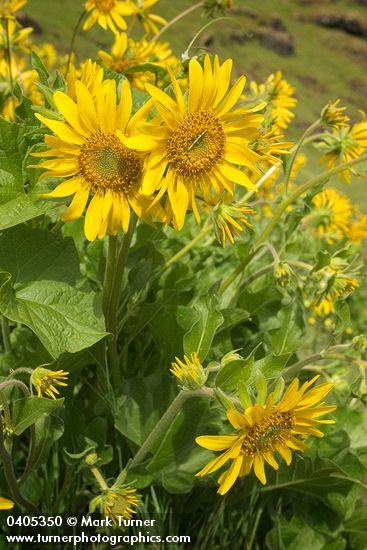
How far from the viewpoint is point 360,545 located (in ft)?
6.29

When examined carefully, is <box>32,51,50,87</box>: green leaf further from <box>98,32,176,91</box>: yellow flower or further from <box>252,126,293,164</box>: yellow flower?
<box>98,32,176,91</box>: yellow flower

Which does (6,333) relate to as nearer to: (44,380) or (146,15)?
(44,380)

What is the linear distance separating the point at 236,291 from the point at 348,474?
63 cm

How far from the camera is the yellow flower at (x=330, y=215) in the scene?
2.61m

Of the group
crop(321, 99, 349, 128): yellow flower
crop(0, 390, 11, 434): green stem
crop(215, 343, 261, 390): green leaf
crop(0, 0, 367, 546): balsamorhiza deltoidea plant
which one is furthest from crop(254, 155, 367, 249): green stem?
crop(0, 390, 11, 434): green stem

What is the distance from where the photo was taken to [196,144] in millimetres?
1344

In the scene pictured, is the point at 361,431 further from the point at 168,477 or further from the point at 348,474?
the point at 168,477

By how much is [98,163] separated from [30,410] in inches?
21.3

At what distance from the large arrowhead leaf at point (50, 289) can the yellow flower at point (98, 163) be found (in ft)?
0.63

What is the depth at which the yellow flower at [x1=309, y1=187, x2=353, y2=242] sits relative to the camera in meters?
2.61

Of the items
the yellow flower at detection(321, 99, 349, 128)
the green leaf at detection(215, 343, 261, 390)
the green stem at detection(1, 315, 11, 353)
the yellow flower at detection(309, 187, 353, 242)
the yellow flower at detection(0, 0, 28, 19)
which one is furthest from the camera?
the yellow flower at detection(309, 187, 353, 242)

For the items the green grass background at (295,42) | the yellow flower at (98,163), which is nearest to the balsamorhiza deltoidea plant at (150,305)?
the yellow flower at (98,163)

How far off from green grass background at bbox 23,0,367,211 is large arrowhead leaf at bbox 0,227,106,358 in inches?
250

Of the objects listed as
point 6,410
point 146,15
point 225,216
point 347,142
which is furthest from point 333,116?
point 6,410
